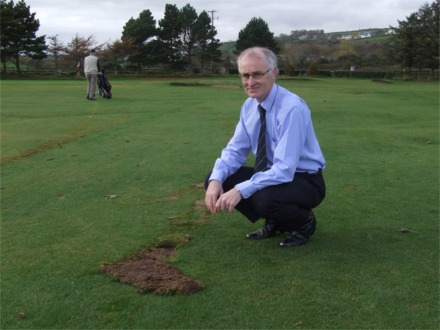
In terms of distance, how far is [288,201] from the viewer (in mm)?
3752

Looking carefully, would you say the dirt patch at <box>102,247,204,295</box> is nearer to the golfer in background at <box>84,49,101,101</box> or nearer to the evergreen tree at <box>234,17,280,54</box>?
the golfer in background at <box>84,49,101,101</box>

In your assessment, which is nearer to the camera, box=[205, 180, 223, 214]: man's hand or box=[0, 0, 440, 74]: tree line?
box=[205, 180, 223, 214]: man's hand

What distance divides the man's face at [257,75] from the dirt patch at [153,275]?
4.53 ft

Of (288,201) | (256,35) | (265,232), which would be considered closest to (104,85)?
(265,232)

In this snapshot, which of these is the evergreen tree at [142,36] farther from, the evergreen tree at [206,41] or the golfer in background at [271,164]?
the golfer in background at [271,164]

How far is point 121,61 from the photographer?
69.3 m

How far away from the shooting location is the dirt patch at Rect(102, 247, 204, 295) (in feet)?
10.5

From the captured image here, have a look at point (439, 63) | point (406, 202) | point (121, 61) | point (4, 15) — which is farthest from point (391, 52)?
point (406, 202)

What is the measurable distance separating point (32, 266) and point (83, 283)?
0.53m

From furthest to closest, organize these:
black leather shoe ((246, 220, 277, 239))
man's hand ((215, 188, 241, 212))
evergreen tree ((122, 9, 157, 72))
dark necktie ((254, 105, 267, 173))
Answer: evergreen tree ((122, 9, 157, 72)) < black leather shoe ((246, 220, 277, 239)) < dark necktie ((254, 105, 267, 173)) < man's hand ((215, 188, 241, 212))

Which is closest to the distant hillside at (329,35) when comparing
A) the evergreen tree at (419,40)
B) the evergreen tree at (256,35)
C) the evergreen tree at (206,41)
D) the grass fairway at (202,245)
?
the evergreen tree at (206,41)

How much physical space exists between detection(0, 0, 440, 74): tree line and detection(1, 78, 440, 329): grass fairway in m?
48.9

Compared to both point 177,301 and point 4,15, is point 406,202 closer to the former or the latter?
point 177,301

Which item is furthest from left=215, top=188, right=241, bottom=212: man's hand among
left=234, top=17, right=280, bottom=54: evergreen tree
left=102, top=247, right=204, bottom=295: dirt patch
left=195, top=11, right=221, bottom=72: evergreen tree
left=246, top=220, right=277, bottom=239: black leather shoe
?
left=195, top=11, right=221, bottom=72: evergreen tree
